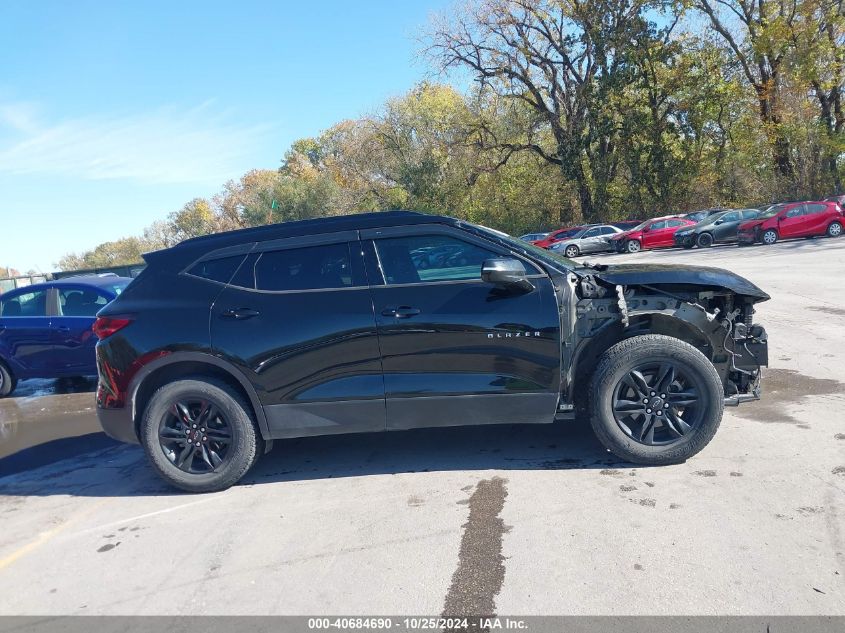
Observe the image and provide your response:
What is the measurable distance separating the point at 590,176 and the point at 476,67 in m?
9.68

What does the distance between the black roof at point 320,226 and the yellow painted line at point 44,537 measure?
2.02 metres

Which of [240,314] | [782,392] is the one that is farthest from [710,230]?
[240,314]

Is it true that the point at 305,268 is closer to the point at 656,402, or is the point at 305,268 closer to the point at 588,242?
the point at 656,402

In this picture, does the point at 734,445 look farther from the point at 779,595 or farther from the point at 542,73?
the point at 542,73

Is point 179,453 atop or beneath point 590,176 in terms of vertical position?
beneath

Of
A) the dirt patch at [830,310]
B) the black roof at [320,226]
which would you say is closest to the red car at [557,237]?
the dirt patch at [830,310]

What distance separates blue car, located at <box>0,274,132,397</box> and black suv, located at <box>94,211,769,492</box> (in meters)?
4.19

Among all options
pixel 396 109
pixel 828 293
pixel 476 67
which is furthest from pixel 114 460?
pixel 396 109

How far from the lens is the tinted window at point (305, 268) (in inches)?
178

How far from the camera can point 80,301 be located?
8555 millimetres

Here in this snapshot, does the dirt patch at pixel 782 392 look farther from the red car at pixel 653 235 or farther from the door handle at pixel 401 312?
the red car at pixel 653 235

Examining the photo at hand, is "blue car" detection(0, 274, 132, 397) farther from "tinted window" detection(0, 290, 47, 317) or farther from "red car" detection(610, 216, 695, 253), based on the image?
"red car" detection(610, 216, 695, 253)

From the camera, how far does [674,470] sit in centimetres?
430

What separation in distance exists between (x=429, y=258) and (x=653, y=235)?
27.6 meters
